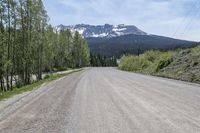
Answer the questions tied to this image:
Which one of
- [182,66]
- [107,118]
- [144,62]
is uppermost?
[144,62]

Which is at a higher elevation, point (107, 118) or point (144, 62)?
point (144, 62)

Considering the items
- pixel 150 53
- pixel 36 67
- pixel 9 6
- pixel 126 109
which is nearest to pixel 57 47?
pixel 150 53

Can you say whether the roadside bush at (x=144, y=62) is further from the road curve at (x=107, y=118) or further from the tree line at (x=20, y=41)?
the road curve at (x=107, y=118)

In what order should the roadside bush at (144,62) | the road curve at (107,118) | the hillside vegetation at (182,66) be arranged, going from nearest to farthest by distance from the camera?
the road curve at (107,118), the hillside vegetation at (182,66), the roadside bush at (144,62)

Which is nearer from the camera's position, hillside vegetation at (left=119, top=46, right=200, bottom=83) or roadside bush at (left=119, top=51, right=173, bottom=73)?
hillside vegetation at (left=119, top=46, right=200, bottom=83)

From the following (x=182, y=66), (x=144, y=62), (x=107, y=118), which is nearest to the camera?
(x=107, y=118)

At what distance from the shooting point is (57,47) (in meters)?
A: 98.8

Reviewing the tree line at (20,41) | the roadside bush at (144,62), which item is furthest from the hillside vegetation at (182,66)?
the tree line at (20,41)

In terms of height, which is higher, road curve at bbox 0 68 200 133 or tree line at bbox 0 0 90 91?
tree line at bbox 0 0 90 91

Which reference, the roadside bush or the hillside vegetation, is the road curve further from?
the roadside bush

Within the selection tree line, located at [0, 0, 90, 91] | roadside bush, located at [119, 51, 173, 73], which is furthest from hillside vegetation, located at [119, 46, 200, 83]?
tree line, located at [0, 0, 90, 91]

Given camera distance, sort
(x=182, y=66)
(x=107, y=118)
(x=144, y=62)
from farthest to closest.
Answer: (x=144, y=62)
(x=182, y=66)
(x=107, y=118)

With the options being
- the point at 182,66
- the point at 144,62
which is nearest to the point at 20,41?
the point at 182,66

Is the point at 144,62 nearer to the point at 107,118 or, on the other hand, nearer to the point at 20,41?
the point at 20,41
